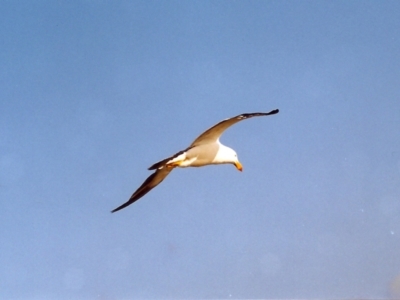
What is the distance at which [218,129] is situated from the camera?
11.1 metres

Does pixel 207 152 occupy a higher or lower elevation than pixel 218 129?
lower

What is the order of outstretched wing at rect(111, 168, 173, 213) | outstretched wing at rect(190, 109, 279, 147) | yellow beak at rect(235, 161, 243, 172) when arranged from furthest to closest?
outstretched wing at rect(111, 168, 173, 213) < yellow beak at rect(235, 161, 243, 172) < outstretched wing at rect(190, 109, 279, 147)

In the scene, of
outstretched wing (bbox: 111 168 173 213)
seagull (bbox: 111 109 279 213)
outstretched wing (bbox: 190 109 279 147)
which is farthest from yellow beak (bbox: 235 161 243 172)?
outstretched wing (bbox: 111 168 173 213)

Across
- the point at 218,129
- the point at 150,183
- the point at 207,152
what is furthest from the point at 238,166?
the point at 150,183

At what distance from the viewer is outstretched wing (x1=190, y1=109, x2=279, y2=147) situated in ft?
35.0

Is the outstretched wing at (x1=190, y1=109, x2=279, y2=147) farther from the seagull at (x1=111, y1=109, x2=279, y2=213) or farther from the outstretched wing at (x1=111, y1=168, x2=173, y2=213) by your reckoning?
the outstretched wing at (x1=111, y1=168, x2=173, y2=213)

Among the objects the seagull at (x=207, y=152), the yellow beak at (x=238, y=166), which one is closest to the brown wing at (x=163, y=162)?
the seagull at (x=207, y=152)

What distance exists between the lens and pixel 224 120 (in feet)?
35.3

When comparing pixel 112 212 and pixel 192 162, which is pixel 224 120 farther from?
pixel 112 212

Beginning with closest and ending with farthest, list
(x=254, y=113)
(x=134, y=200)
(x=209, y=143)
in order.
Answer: (x=254, y=113), (x=209, y=143), (x=134, y=200)

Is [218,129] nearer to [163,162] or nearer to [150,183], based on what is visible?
[163,162]

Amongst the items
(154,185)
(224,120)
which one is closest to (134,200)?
(154,185)

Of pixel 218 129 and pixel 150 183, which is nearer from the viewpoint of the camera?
pixel 218 129

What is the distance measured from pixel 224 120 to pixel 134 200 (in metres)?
3.33
